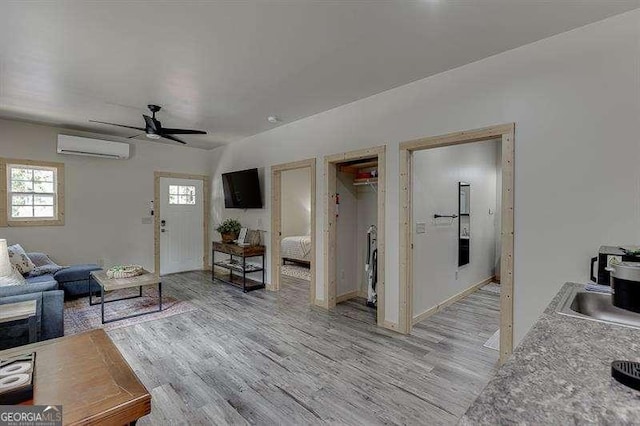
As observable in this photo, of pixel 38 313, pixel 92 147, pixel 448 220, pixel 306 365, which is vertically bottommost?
pixel 306 365

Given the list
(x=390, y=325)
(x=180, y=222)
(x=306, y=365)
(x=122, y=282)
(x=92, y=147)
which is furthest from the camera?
(x=180, y=222)

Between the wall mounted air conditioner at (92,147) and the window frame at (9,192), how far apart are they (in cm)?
34

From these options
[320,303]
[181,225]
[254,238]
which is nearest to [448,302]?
[320,303]

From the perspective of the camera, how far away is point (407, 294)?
332 centimetres

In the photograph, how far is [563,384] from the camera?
807 mm

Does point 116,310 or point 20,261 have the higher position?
point 20,261

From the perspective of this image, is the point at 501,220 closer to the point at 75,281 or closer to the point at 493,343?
the point at 493,343

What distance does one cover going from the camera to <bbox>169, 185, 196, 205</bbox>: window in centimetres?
644

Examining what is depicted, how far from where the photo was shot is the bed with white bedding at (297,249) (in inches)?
271

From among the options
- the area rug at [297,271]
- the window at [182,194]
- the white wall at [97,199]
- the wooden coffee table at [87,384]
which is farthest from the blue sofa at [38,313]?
the area rug at [297,271]

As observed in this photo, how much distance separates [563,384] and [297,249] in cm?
635

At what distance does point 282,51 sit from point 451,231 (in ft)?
10.7

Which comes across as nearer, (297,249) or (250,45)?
(250,45)

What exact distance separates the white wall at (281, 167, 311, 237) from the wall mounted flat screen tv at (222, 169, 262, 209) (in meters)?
2.10
